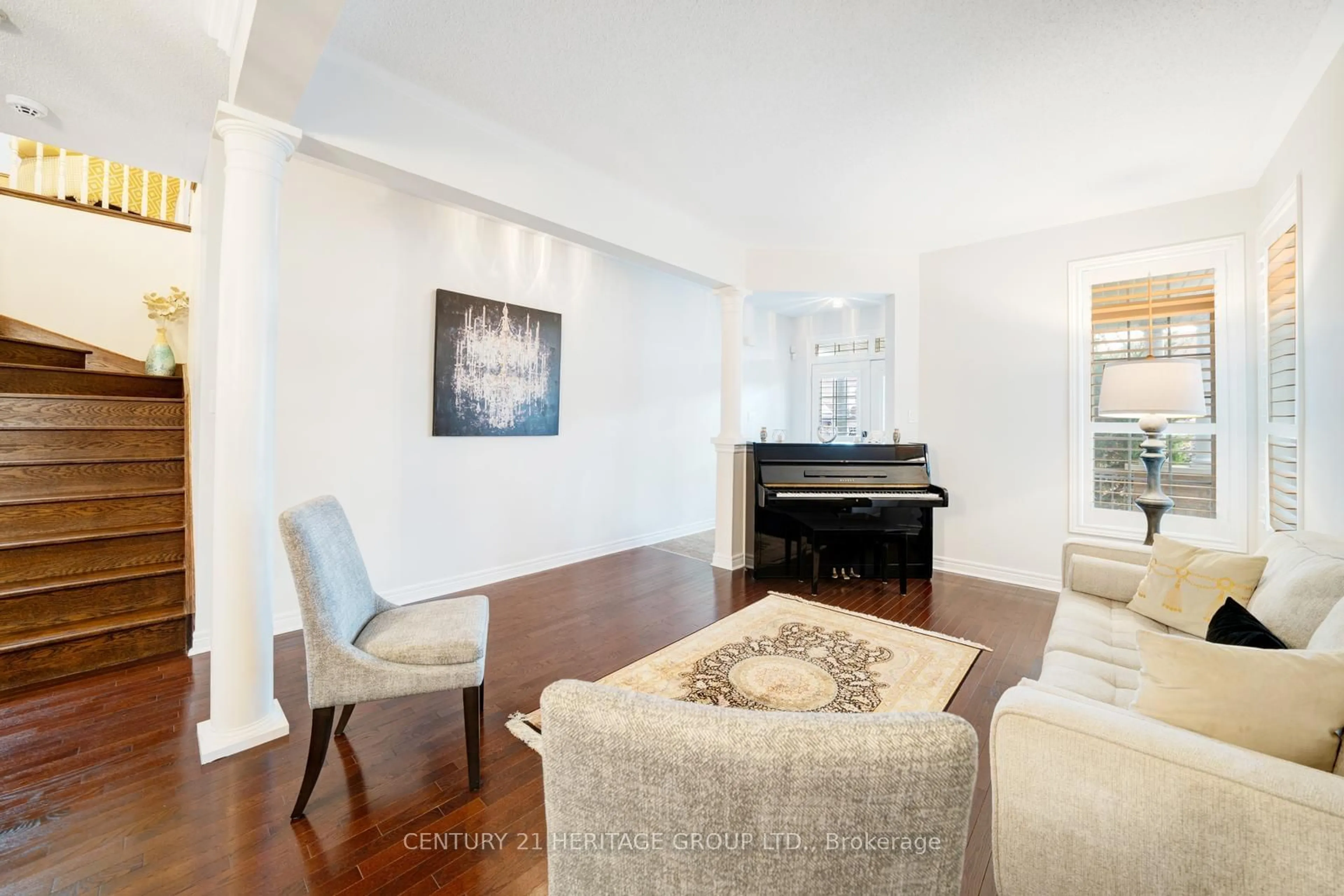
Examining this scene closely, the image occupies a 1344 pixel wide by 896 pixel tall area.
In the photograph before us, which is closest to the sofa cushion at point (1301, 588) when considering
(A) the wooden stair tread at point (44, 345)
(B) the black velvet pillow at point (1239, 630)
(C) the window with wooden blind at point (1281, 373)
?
(B) the black velvet pillow at point (1239, 630)

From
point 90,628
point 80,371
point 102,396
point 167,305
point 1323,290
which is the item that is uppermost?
point 167,305

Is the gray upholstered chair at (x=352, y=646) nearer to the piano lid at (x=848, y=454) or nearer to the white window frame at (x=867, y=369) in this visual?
the piano lid at (x=848, y=454)

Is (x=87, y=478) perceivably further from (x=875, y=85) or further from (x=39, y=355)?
(x=875, y=85)

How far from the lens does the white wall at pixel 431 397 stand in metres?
3.13

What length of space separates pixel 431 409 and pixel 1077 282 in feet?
15.0

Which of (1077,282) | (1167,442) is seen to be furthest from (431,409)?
(1167,442)

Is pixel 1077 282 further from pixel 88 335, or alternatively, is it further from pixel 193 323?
pixel 88 335

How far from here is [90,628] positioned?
258 centimetres

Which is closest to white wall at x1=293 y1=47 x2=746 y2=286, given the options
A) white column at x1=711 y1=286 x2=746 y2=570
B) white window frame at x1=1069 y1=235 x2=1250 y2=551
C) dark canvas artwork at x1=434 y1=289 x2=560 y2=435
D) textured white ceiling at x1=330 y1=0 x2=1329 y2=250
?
textured white ceiling at x1=330 y1=0 x2=1329 y2=250

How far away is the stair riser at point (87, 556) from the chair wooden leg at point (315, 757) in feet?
6.72

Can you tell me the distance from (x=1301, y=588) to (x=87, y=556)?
4.91 meters

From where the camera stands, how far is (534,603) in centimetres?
356

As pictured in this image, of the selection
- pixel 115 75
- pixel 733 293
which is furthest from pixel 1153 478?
pixel 115 75

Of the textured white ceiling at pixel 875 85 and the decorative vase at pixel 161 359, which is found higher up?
the textured white ceiling at pixel 875 85
